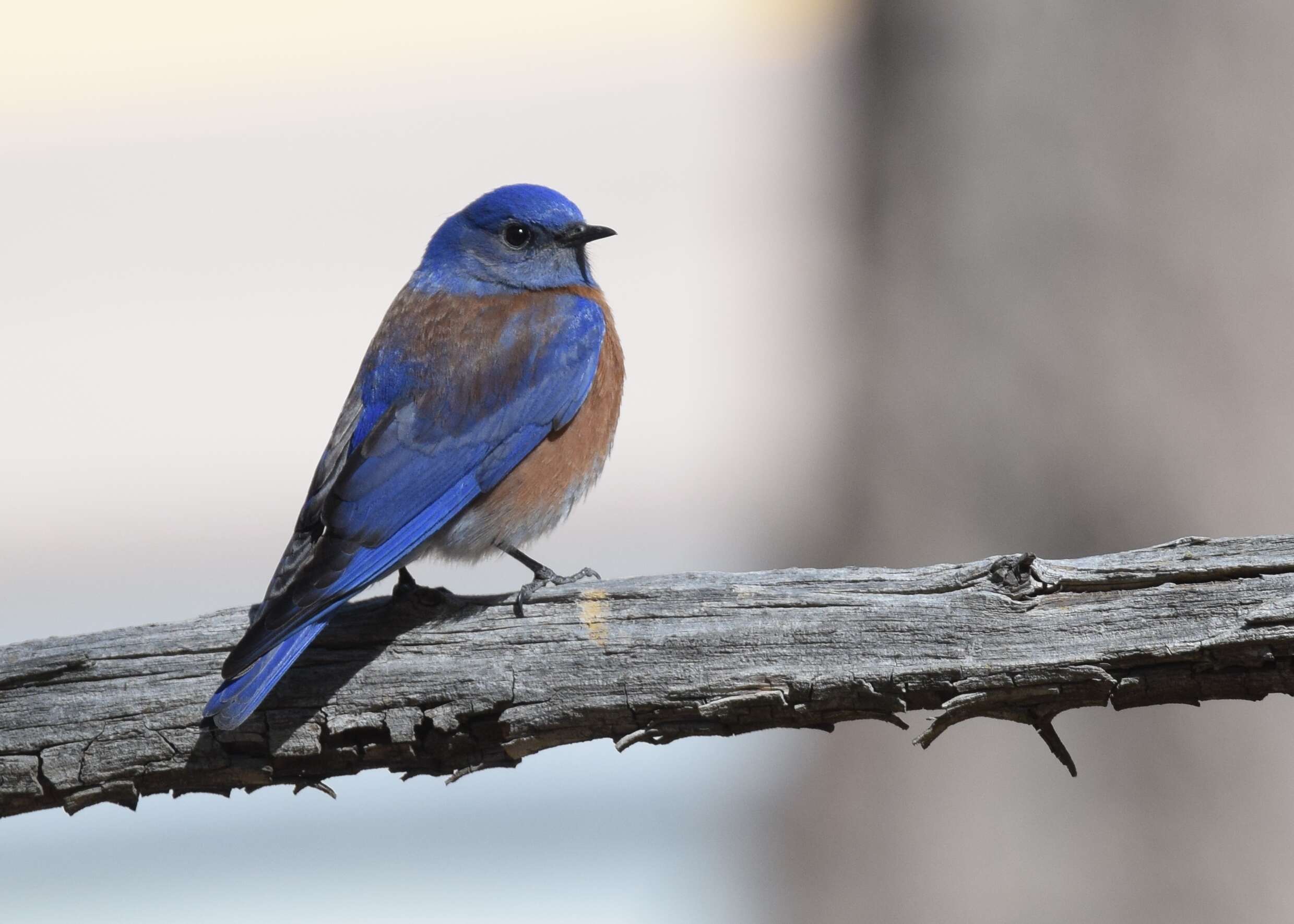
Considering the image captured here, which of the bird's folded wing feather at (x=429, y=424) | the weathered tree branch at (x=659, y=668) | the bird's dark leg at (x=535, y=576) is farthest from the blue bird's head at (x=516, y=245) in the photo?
the weathered tree branch at (x=659, y=668)

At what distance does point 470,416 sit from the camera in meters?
3.84

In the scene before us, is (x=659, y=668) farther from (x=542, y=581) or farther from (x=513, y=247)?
(x=513, y=247)

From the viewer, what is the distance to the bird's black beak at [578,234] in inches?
176

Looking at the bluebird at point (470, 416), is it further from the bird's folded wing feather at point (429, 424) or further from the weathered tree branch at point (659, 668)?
the weathered tree branch at point (659, 668)

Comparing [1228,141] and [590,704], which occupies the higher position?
[1228,141]

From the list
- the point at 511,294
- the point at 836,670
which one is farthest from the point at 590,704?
the point at 511,294

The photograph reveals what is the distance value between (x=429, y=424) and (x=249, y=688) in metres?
1.10

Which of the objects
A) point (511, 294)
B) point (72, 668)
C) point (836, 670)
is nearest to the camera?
point (836, 670)

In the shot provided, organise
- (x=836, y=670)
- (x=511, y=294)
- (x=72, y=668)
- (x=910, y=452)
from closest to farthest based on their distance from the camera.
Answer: (x=836, y=670) → (x=72, y=668) → (x=511, y=294) → (x=910, y=452)

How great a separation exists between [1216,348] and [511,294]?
6.98 ft

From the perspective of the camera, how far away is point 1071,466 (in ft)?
15.0

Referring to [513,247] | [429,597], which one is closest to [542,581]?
[429,597]

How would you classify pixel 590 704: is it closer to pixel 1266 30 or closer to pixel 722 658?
pixel 722 658

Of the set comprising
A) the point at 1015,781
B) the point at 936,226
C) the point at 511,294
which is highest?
the point at 936,226
